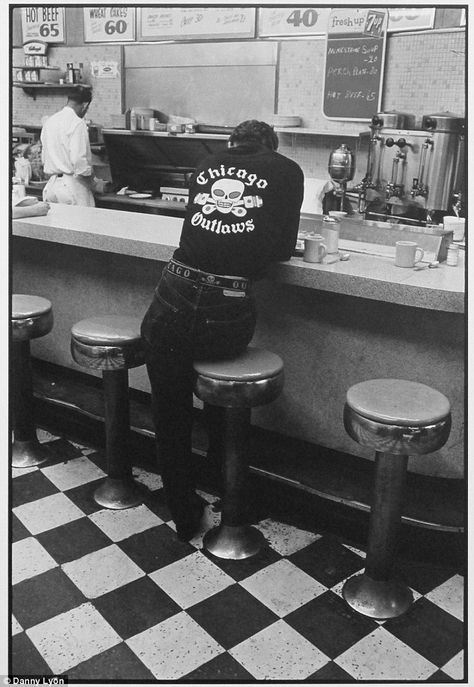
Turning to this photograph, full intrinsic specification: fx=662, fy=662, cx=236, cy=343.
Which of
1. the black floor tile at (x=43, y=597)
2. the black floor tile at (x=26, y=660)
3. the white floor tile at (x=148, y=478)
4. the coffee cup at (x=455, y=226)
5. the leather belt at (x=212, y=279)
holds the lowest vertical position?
the black floor tile at (x=26, y=660)

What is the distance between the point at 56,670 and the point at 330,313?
1.67 meters

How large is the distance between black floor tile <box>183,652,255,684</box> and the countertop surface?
1286mm

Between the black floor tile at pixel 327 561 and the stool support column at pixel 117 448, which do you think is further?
the stool support column at pixel 117 448

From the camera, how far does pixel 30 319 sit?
9.86 feet

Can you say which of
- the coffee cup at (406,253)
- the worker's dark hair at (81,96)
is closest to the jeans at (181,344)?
the coffee cup at (406,253)

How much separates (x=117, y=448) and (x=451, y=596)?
1.45 m

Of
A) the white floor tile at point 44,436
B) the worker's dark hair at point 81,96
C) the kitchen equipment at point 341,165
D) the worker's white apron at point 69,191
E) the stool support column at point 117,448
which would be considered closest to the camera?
the stool support column at point 117,448

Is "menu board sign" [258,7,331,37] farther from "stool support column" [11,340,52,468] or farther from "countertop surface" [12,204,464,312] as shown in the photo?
"stool support column" [11,340,52,468]

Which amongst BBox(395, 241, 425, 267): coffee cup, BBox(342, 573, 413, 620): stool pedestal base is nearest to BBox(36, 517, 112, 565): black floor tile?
BBox(342, 573, 413, 620): stool pedestal base

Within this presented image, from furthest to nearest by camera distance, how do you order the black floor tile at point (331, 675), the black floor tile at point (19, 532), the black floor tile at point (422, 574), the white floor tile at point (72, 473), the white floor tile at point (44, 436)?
1. the white floor tile at point (44, 436)
2. the white floor tile at point (72, 473)
3. the black floor tile at point (19, 532)
4. the black floor tile at point (422, 574)
5. the black floor tile at point (331, 675)

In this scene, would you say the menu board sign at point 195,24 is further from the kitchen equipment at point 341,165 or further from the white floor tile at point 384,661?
the white floor tile at point 384,661

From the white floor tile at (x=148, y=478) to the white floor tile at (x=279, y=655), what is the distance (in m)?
1.07

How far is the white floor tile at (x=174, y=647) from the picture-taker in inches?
78.5

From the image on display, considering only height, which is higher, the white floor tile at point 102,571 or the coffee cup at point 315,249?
the coffee cup at point 315,249
